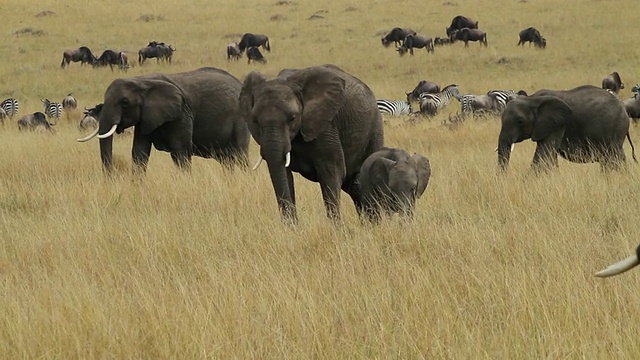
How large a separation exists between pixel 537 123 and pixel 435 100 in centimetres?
1097

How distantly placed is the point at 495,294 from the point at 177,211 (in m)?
4.66

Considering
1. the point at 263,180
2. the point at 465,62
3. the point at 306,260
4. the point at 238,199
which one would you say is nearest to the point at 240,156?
the point at 263,180

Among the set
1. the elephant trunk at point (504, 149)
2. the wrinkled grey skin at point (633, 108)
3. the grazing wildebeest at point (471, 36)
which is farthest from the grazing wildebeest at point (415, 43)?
the elephant trunk at point (504, 149)

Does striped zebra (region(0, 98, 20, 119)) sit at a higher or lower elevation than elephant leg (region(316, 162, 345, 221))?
lower

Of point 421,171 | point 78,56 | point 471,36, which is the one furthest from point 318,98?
point 471,36

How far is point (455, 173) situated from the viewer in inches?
453

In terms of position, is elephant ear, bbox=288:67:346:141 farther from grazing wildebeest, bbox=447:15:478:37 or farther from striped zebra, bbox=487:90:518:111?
grazing wildebeest, bbox=447:15:478:37

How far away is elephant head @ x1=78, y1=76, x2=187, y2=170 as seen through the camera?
39.6 ft

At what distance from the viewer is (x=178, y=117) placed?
12.6 m

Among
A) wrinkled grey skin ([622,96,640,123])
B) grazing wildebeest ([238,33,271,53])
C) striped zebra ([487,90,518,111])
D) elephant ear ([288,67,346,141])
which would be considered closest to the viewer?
elephant ear ([288,67,346,141])

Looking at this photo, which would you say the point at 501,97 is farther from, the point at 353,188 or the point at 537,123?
the point at 353,188

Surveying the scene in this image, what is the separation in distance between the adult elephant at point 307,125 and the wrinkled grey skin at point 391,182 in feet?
0.90

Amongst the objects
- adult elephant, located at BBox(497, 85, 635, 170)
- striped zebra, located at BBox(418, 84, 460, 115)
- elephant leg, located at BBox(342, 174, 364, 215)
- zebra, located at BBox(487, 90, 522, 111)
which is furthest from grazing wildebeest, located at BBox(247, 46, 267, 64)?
elephant leg, located at BBox(342, 174, 364, 215)

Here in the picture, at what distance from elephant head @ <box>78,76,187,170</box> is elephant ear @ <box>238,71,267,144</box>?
Result: 412 centimetres
